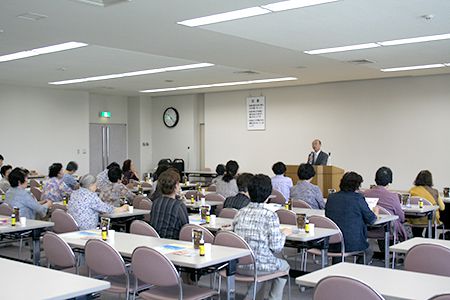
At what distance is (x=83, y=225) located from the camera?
5980mm

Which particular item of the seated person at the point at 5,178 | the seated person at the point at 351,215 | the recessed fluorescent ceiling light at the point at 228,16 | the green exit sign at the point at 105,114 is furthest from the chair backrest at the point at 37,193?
the green exit sign at the point at 105,114

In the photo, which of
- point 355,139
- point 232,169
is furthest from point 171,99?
point 232,169

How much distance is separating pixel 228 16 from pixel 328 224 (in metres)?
2.67

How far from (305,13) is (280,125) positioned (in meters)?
8.21

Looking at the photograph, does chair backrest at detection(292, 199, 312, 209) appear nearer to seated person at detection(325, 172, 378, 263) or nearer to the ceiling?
seated person at detection(325, 172, 378, 263)

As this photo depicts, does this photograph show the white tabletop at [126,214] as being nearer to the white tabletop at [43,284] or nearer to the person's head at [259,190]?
the person's head at [259,190]

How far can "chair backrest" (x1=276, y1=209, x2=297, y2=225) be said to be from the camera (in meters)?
6.07

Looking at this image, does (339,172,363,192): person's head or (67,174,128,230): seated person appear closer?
(339,172,363,192): person's head

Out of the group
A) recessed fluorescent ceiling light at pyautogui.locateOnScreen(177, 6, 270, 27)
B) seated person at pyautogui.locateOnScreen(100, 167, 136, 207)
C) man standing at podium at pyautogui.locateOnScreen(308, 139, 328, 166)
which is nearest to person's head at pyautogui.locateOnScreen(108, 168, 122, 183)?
seated person at pyautogui.locateOnScreen(100, 167, 136, 207)

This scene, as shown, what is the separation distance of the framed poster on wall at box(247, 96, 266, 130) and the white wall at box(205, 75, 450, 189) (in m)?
0.14

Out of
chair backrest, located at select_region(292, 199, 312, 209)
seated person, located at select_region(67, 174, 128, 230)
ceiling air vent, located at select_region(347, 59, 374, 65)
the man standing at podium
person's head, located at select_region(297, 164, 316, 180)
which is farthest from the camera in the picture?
the man standing at podium

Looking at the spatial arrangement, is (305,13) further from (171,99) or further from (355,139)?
(171,99)

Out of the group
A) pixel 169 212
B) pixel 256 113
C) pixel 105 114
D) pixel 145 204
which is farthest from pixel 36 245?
pixel 105 114

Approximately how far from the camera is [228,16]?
6.32 metres
